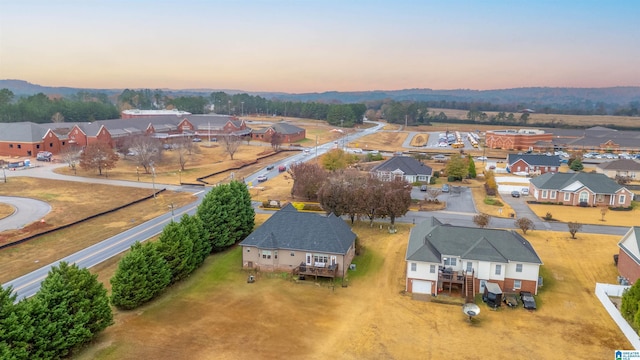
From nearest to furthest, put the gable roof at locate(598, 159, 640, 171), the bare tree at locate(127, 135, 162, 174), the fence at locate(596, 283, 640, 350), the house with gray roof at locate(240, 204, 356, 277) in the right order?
the fence at locate(596, 283, 640, 350) < the house with gray roof at locate(240, 204, 356, 277) < the bare tree at locate(127, 135, 162, 174) < the gable roof at locate(598, 159, 640, 171)

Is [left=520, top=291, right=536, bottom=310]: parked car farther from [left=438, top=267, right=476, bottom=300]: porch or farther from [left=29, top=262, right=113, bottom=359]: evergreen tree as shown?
[left=29, top=262, right=113, bottom=359]: evergreen tree

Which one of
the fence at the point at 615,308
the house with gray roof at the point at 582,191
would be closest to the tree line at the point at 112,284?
the fence at the point at 615,308

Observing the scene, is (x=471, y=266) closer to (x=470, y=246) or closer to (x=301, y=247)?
(x=470, y=246)

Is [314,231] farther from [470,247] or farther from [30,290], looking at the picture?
[30,290]

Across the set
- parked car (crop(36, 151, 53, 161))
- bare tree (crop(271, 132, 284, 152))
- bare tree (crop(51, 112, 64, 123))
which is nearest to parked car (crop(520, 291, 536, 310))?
bare tree (crop(271, 132, 284, 152))

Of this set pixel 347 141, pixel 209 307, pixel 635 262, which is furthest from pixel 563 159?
pixel 209 307

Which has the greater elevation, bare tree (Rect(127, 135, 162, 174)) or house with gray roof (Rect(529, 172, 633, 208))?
bare tree (Rect(127, 135, 162, 174))

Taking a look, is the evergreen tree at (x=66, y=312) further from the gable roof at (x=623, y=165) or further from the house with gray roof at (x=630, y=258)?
the gable roof at (x=623, y=165)
